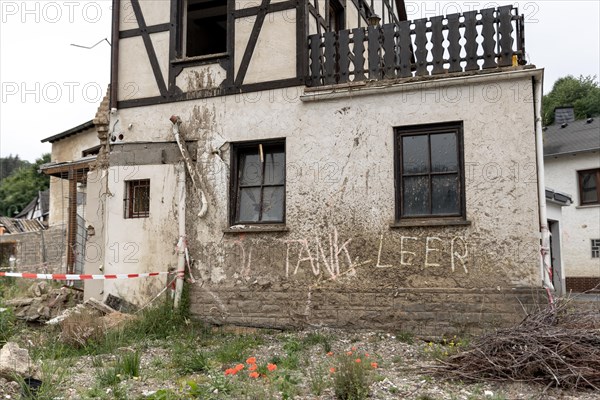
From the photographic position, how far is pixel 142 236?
30.8 feet

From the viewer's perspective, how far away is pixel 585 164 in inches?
855

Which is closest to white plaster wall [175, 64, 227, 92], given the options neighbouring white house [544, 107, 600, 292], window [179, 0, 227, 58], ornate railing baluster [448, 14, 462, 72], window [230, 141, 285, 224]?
window [179, 0, 227, 58]

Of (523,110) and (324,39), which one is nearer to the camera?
(523,110)

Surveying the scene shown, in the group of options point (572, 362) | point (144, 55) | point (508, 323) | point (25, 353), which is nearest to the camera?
point (572, 362)

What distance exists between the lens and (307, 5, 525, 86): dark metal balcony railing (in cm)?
788

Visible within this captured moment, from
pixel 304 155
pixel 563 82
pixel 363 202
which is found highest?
pixel 563 82

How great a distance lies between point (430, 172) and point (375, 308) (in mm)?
2112

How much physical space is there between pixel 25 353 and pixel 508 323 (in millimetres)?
5762

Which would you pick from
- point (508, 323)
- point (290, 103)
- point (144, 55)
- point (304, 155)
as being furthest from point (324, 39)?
point (508, 323)

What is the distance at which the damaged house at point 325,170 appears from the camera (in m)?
7.68

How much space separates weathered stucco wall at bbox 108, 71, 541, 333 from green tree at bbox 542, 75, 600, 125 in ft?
107

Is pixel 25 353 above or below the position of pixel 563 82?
below

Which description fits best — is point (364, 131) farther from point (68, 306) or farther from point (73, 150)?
point (73, 150)

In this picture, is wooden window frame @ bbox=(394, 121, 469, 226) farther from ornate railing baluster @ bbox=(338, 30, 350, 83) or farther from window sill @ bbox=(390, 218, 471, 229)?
ornate railing baluster @ bbox=(338, 30, 350, 83)
